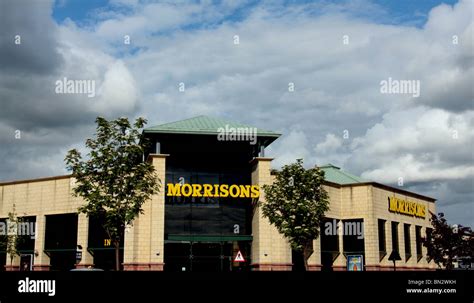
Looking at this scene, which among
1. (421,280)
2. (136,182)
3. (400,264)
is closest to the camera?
(421,280)

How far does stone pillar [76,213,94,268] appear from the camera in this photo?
5031cm

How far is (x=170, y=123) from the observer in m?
53.7

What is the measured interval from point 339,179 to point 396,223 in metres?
8.80

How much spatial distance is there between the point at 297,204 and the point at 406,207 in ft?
87.2

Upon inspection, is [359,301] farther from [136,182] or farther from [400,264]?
[400,264]

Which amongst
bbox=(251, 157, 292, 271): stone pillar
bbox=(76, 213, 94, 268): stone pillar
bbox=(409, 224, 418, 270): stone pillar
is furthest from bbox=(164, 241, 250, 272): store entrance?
bbox=(409, 224, 418, 270): stone pillar

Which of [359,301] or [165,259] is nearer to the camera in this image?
Result: [359,301]

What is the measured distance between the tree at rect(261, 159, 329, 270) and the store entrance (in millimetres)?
6455

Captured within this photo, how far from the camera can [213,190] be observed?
5091 cm

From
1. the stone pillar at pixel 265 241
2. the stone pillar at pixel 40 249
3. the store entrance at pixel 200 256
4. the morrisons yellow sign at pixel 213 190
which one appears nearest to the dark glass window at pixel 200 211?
the morrisons yellow sign at pixel 213 190

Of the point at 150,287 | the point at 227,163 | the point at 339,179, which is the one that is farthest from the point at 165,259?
the point at 150,287

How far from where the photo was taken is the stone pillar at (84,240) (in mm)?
50312

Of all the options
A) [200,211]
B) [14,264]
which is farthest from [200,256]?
[14,264]

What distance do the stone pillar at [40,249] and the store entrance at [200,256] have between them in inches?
472
